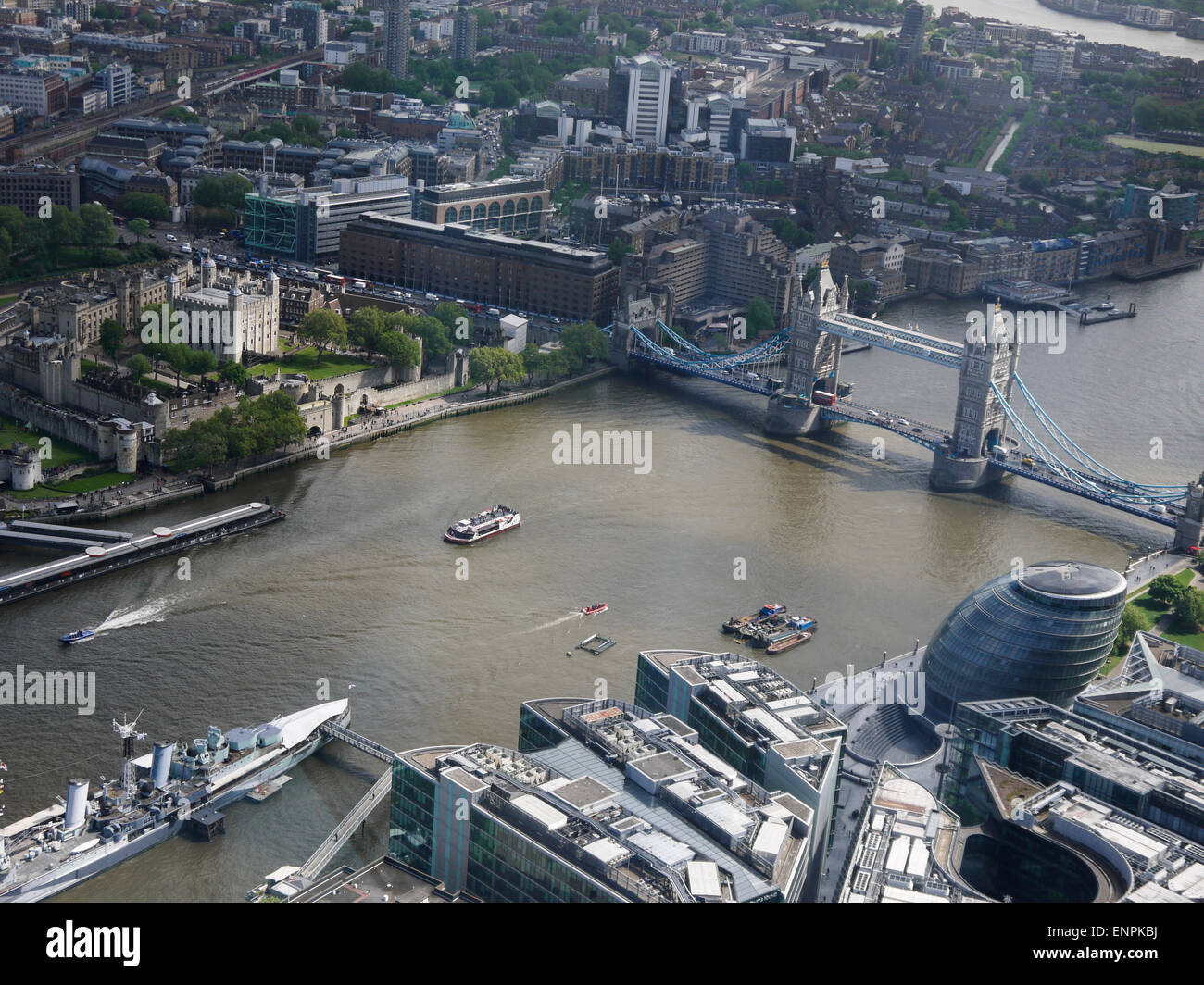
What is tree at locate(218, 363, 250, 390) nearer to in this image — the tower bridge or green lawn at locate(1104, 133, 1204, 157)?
the tower bridge

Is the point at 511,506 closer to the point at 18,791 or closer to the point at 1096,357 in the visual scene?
the point at 18,791

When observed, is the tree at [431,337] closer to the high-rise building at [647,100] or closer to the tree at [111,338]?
the tree at [111,338]

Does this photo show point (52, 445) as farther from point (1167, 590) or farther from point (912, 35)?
point (912, 35)

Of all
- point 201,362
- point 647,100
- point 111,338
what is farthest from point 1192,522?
point 647,100

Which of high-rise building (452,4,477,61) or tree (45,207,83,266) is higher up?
high-rise building (452,4,477,61)

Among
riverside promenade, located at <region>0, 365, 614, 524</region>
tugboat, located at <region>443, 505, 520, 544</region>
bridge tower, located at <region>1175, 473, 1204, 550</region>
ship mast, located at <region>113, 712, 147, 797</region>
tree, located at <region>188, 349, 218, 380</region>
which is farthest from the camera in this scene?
tree, located at <region>188, 349, 218, 380</region>

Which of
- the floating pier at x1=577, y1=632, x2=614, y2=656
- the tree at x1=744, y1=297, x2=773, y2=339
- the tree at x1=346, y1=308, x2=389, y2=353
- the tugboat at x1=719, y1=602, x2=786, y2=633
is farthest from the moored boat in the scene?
the tree at x1=744, y1=297, x2=773, y2=339
